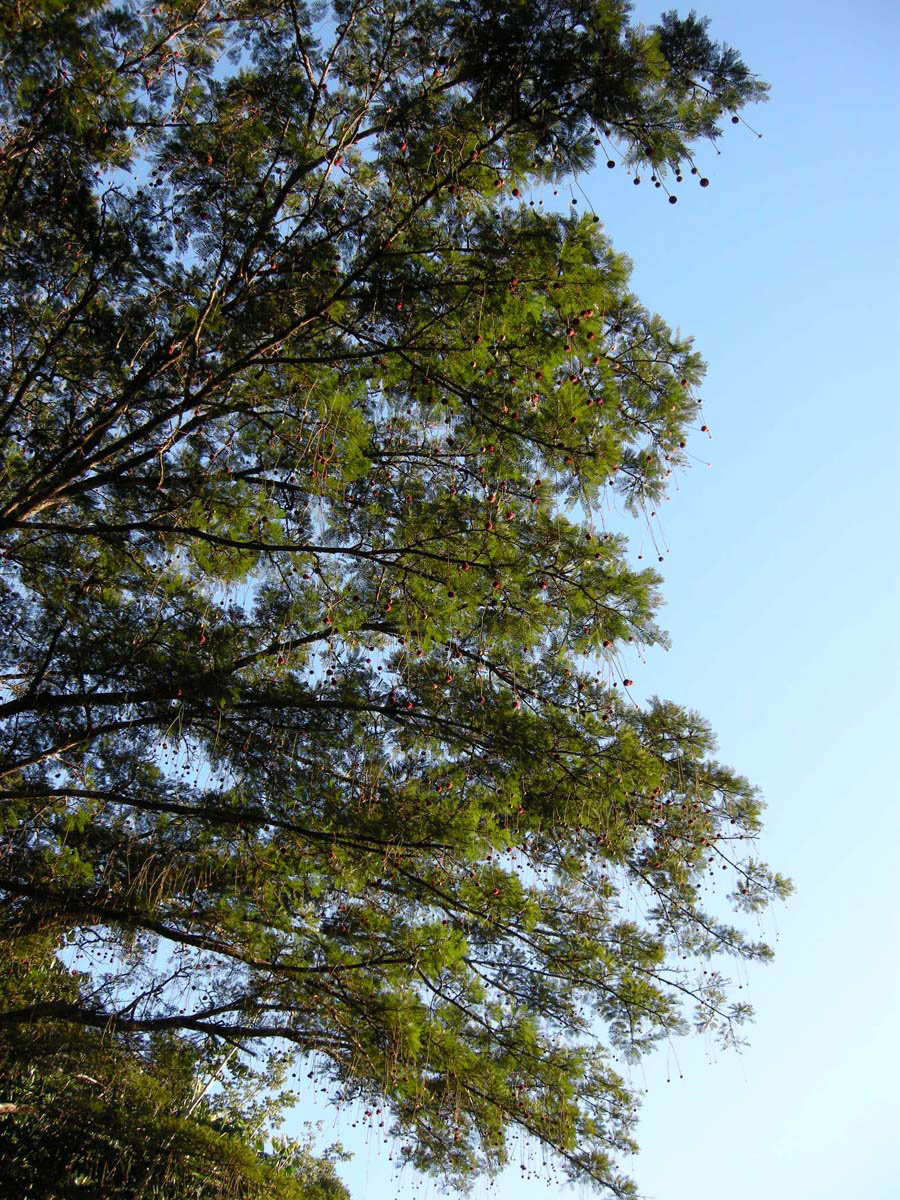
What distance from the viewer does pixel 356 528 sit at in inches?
191

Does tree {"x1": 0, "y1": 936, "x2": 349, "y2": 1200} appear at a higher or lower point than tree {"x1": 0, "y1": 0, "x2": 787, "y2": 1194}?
lower

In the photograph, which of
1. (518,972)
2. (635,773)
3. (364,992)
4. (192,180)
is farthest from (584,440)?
(518,972)

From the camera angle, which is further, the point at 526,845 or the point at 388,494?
the point at 526,845

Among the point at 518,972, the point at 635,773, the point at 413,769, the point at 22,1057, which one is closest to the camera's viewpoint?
the point at 635,773

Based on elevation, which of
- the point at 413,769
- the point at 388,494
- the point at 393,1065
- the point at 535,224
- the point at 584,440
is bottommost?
the point at 393,1065

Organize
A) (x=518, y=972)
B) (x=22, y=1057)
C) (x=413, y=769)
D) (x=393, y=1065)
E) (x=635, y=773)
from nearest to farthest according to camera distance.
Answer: (x=393, y=1065) → (x=635, y=773) → (x=22, y=1057) → (x=413, y=769) → (x=518, y=972)

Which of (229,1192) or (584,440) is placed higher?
(584,440)

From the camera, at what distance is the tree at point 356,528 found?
154 inches

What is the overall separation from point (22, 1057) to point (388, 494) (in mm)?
4161

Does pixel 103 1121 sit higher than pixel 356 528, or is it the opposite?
pixel 356 528

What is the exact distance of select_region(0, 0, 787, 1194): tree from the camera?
3.90 metres

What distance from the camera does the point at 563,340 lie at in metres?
4.16

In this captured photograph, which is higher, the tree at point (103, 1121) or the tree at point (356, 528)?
the tree at point (356, 528)

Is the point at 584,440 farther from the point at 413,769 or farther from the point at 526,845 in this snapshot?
the point at 526,845
